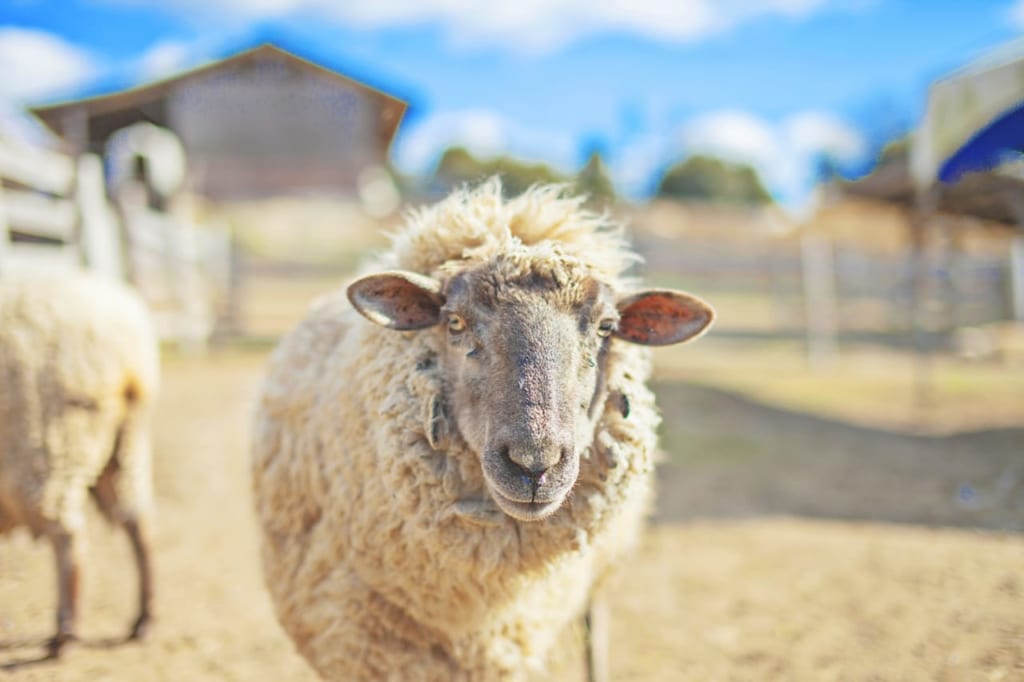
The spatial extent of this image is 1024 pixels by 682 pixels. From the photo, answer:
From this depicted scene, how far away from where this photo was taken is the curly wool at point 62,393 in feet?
10.3

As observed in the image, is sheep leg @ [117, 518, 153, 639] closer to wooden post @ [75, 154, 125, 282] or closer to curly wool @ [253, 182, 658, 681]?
curly wool @ [253, 182, 658, 681]

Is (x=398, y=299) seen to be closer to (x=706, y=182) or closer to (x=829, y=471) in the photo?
(x=829, y=471)

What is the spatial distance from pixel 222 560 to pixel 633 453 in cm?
342

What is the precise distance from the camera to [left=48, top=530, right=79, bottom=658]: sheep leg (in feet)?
10.5

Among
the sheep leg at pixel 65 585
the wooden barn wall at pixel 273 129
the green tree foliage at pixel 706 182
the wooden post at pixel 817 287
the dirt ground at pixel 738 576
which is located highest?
the green tree foliage at pixel 706 182

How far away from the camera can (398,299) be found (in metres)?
2.51

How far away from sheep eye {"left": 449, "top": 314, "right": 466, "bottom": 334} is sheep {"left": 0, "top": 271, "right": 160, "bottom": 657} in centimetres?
204

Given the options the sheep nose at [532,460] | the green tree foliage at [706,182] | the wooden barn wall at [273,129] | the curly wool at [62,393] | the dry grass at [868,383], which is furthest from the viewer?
the green tree foliage at [706,182]

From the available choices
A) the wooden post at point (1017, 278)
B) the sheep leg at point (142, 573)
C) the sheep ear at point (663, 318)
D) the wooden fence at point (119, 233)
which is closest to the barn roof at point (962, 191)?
the sheep ear at point (663, 318)

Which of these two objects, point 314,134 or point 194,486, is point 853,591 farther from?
point 314,134

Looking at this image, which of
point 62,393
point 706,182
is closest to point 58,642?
point 62,393

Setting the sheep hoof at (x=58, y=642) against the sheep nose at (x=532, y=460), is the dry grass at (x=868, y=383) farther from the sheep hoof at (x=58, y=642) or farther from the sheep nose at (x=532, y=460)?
the sheep hoof at (x=58, y=642)

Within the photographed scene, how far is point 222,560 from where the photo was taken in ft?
15.3

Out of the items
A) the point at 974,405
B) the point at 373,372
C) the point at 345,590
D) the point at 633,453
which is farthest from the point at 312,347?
the point at 974,405
